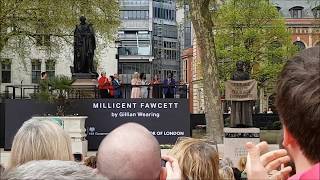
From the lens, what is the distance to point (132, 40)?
8369cm

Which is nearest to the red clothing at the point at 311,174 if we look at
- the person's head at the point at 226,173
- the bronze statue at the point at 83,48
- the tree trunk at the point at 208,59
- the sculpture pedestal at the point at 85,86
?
the person's head at the point at 226,173

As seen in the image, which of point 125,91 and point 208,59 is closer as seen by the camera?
point 208,59

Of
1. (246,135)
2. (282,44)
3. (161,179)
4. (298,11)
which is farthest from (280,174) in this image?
(298,11)

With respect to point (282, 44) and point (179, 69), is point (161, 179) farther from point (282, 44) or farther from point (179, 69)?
point (179, 69)

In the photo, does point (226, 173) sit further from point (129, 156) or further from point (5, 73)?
point (5, 73)

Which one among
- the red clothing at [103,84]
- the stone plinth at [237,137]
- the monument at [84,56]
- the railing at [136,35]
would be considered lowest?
the stone plinth at [237,137]

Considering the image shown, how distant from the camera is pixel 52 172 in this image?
2.04m

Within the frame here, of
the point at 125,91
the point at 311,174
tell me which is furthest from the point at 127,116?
the point at 311,174

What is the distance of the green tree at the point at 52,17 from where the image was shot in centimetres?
3095

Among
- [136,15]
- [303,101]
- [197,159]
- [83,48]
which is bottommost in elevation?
[197,159]

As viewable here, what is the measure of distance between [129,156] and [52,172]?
561 millimetres

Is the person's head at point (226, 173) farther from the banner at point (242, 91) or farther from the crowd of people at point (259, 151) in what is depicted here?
the banner at point (242, 91)

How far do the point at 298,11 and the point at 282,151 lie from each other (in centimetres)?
7705

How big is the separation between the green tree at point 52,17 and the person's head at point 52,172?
95.7 ft
